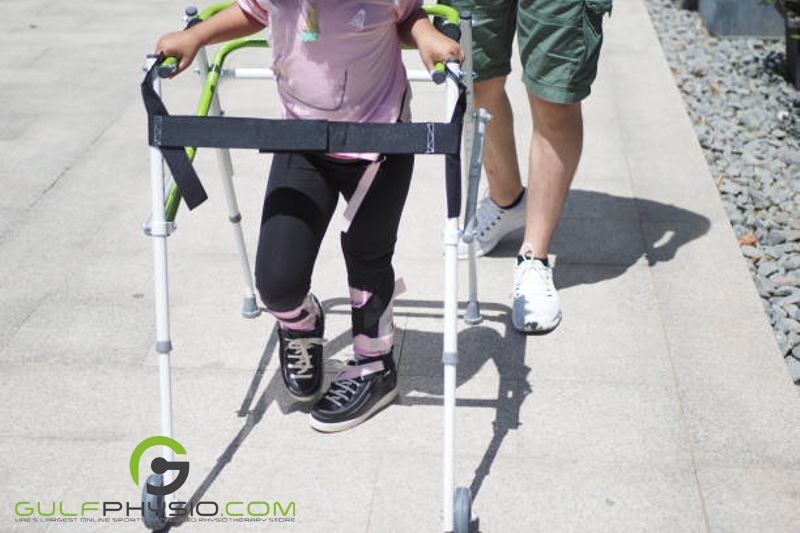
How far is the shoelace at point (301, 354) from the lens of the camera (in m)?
3.34

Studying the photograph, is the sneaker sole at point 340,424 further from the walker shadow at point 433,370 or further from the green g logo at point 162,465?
the green g logo at point 162,465

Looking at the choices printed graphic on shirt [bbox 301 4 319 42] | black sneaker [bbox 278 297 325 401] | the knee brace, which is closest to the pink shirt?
printed graphic on shirt [bbox 301 4 319 42]

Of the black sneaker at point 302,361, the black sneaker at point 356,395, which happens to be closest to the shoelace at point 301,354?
the black sneaker at point 302,361

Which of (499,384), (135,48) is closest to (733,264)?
(499,384)

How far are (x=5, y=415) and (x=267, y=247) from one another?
3.59ft

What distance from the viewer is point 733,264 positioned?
4.30 metres

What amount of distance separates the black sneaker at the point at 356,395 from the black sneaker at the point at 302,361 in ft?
0.20

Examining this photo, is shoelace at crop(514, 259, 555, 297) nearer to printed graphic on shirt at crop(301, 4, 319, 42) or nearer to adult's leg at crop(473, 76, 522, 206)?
adult's leg at crop(473, 76, 522, 206)

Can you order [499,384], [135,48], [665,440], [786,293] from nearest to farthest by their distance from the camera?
[665,440]
[499,384]
[786,293]
[135,48]

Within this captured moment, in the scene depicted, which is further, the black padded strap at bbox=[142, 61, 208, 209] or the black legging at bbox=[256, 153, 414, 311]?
the black legging at bbox=[256, 153, 414, 311]

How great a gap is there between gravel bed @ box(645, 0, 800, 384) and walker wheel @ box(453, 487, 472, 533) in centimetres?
146

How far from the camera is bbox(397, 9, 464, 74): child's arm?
273cm

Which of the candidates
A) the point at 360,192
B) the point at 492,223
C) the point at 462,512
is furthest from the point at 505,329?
the point at 462,512

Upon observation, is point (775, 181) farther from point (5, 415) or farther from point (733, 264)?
point (5, 415)
